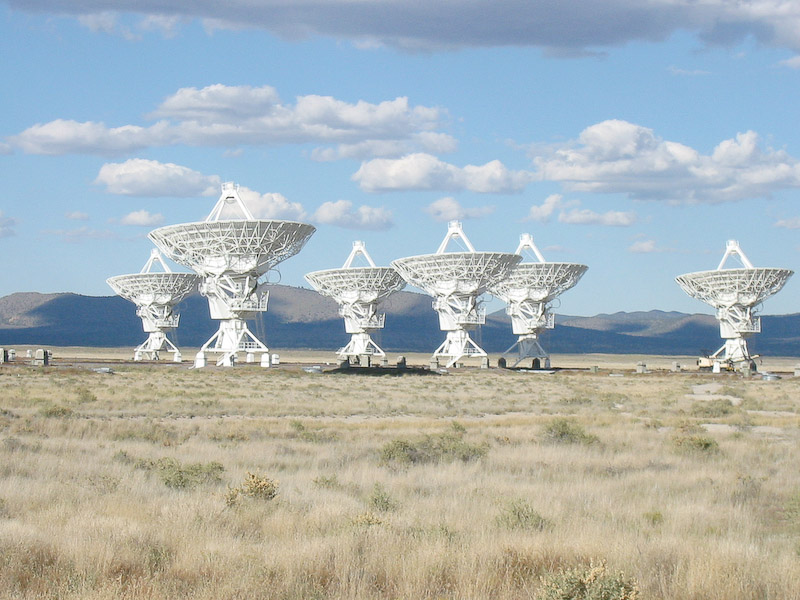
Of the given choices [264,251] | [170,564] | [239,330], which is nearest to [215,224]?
[264,251]

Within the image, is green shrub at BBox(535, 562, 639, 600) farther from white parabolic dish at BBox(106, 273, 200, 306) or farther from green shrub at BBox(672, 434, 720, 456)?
white parabolic dish at BBox(106, 273, 200, 306)

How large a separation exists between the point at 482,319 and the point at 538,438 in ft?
175

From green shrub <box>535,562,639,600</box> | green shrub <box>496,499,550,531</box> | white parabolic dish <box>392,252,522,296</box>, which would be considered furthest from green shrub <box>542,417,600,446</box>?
white parabolic dish <box>392,252,522,296</box>

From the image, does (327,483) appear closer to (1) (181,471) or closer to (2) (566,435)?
(1) (181,471)

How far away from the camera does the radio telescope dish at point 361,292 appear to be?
81125 millimetres

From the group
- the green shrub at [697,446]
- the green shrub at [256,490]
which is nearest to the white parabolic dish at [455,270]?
the green shrub at [697,446]

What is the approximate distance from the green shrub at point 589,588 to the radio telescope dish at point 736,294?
241 feet

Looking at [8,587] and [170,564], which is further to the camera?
[170,564]

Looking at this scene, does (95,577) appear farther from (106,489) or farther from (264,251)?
(264,251)

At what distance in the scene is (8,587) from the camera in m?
7.28

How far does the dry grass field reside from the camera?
7.71 meters

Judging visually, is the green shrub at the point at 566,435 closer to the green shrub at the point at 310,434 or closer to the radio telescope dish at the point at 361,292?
→ the green shrub at the point at 310,434

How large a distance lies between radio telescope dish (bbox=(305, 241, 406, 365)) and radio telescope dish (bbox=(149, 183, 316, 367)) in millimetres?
18381

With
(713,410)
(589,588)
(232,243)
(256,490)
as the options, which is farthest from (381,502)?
(232,243)
